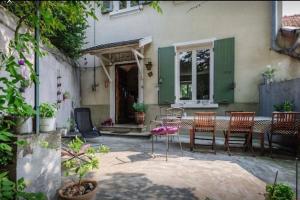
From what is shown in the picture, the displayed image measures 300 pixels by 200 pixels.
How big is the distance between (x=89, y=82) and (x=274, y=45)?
6325 millimetres

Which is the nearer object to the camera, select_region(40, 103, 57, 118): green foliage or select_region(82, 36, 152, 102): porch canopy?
select_region(40, 103, 57, 118): green foliage

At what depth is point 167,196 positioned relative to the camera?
263cm

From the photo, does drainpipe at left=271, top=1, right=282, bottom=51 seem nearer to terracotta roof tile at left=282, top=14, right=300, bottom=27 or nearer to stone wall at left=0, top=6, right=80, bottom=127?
terracotta roof tile at left=282, top=14, right=300, bottom=27

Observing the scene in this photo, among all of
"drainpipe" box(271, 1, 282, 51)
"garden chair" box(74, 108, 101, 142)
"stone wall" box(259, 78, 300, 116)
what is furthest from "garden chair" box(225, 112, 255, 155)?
"garden chair" box(74, 108, 101, 142)

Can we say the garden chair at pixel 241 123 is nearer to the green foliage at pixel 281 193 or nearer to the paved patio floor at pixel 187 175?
the paved patio floor at pixel 187 175

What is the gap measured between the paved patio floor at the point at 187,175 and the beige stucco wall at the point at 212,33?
281cm

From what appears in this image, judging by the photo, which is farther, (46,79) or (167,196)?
(46,79)

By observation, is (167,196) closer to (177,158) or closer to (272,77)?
(177,158)

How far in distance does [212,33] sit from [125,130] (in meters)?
4.15

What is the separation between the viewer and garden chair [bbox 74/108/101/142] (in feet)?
20.6

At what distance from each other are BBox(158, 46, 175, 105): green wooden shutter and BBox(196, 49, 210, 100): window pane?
31.3 inches

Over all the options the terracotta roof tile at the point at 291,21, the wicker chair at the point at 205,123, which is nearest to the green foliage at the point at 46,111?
the wicker chair at the point at 205,123

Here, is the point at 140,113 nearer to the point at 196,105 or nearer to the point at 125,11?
the point at 196,105

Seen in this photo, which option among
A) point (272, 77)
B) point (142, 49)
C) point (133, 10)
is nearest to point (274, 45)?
point (272, 77)
